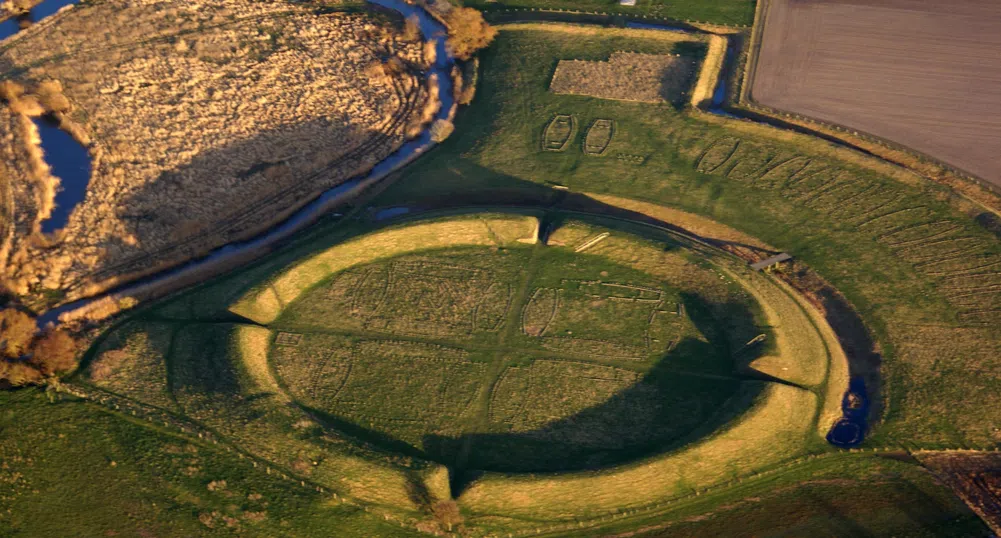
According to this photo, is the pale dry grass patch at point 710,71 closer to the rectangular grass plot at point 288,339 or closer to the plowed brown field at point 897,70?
the plowed brown field at point 897,70

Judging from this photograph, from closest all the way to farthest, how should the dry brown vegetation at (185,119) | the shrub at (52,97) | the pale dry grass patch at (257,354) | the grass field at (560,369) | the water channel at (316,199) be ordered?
the grass field at (560,369) → the water channel at (316,199) → the pale dry grass patch at (257,354) → the dry brown vegetation at (185,119) → the shrub at (52,97)

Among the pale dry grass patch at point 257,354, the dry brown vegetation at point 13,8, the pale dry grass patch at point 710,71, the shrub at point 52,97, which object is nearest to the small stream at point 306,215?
the pale dry grass patch at point 257,354

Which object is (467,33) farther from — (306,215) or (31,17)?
Result: (31,17)

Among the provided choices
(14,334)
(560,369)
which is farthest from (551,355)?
(14,334)

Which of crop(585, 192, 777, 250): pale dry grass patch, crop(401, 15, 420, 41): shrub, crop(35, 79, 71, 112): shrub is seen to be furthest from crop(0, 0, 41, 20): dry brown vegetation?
crop(585, 192, 777, 250): pale dry grass patch

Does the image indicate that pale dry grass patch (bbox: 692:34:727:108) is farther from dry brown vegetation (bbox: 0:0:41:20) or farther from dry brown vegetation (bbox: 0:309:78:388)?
dry brown vegetation (bbox: 0:0:41:20)

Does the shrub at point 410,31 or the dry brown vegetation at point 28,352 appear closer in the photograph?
the dry brown vegetation at point 28,352
